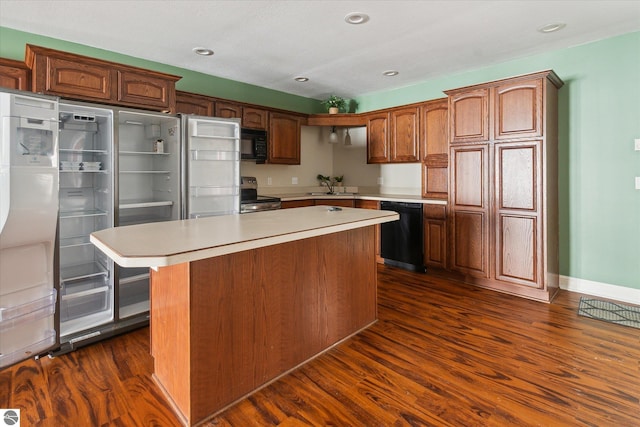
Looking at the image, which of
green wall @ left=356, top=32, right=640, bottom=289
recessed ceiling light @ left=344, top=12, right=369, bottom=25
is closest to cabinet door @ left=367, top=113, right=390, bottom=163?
green wall @ left=356, top=32, right=640, bottom=289

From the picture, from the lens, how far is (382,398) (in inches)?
75.0

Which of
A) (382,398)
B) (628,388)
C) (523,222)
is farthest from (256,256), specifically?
(523,222)

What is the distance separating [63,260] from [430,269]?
3837 millimetres

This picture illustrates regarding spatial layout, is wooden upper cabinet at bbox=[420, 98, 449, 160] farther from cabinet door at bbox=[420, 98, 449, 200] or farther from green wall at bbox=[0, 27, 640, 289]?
green wall at bbox=[0, 27, 640, 289]

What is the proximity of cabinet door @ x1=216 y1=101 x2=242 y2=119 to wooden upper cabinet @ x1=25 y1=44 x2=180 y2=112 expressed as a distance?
44.2 inches

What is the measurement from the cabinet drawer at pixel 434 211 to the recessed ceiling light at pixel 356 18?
2.24m

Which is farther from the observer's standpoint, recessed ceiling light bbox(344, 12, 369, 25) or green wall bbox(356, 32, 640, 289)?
green wall bbox(356, 32, 640, 289)

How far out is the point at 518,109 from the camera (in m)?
3.39

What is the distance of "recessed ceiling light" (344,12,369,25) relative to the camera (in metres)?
2.82

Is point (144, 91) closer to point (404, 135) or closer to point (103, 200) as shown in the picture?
point (103, 200)

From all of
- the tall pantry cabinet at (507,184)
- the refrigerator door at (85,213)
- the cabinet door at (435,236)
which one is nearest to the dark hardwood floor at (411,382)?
the refrigerator door at (85,213)

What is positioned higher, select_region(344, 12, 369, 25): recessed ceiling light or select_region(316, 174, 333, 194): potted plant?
select_region(344, 12, 369, 25): recessed ceiling light

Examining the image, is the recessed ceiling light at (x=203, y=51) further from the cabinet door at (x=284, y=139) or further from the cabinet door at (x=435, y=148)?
the cabinet door at (x=435, y=148)

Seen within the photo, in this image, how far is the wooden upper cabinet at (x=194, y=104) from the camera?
402cm
